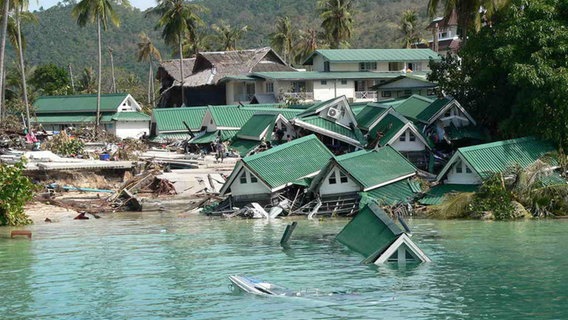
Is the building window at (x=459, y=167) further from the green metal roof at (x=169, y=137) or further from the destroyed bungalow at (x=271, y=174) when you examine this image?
the green metal roof at (x=169, y=137)

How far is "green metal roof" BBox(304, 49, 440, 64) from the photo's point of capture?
78.7m

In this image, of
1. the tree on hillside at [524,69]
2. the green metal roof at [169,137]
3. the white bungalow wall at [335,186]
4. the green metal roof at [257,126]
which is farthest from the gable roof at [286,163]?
the green metal roof at [169,137]

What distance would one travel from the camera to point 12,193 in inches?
1529

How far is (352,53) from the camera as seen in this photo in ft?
264

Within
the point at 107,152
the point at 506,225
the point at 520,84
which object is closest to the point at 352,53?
the point at 107,152

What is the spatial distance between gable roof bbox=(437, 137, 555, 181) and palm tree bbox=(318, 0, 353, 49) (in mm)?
51065

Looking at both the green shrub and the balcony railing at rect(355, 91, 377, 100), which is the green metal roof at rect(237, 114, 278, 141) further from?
the balcony railing at rect(355, 91, 377, 100)

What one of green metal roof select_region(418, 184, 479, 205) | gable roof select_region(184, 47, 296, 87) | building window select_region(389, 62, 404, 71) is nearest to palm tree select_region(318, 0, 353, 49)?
gable roof select_region(184, 47, 296, 87)

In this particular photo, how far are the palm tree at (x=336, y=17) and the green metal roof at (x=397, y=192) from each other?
168ft

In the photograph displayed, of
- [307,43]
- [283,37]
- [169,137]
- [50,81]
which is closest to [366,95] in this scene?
[169,137]

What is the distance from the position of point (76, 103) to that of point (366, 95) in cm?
2795

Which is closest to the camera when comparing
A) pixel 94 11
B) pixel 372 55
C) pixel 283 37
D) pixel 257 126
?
pixel 257 126

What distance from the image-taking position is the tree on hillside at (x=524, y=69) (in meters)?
40.8

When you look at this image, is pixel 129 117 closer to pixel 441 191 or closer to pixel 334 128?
pixel 334 128
